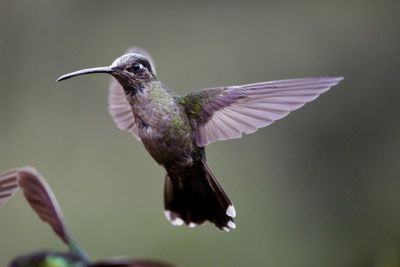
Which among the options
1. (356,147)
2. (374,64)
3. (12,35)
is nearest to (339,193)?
(356,147)

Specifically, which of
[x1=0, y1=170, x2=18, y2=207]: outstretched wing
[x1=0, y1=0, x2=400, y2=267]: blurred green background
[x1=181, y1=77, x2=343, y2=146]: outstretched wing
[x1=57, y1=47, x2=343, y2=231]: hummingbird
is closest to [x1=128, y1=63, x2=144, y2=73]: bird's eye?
[x1=57, y1=47, x2=343, y2=231]: hummingbird

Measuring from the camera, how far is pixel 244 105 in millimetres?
1158

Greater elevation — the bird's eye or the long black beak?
the long black beak

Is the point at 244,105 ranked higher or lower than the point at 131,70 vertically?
lower

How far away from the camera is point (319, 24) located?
365cm

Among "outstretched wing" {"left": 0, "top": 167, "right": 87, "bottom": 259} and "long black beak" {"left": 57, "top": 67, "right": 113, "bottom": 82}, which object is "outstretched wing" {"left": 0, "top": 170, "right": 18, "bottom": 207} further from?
"long black beak" {"left": 57, "top": 67, "right": 113, "bottom": 82}

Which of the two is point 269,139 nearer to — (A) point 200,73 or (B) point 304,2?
(A) point 200,73

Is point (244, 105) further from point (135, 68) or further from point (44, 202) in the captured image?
point (44, 202)

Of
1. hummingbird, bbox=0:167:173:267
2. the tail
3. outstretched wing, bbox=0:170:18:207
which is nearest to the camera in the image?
hummingbird, bbox=0:167:173:267

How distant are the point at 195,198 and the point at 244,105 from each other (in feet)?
0.56

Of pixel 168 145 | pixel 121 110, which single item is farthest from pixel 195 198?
pixel 121 110

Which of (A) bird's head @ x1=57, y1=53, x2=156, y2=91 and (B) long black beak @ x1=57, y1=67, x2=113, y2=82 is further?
(A) bird's head @ x1=57, y1=53, x2=156, y2=91

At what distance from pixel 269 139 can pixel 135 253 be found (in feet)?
2.79

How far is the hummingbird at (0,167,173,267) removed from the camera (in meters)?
0.47
